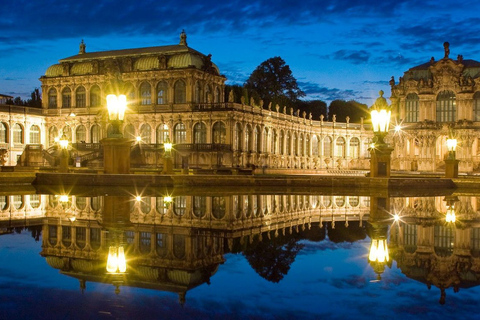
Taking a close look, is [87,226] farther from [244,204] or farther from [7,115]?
[7,115]

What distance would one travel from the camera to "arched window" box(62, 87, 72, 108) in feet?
250

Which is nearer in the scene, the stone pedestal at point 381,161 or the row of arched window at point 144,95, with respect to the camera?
the stone pedestal at point 381,161

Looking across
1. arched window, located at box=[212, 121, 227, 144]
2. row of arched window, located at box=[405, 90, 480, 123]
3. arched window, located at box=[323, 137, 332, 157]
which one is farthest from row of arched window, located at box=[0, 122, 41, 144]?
row of arched window, located at box=[405, 90, 480, 123]

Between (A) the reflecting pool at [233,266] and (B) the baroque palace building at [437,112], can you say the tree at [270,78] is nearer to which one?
(B) the baroque palace building at [437,112]

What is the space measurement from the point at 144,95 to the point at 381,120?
44.8m

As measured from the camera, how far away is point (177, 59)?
229 ft

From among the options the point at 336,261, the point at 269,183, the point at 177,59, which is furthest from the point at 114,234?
the point at 177,59

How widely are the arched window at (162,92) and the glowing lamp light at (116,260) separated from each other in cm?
6169

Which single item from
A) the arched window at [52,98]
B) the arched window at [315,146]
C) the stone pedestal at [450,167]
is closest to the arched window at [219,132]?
the arched window at [315,146]

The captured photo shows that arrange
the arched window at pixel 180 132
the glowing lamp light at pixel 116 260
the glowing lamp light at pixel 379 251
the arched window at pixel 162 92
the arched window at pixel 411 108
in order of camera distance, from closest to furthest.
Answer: the glowing lamp light at pixel 116 260
the glowing lamp light at pixel 379 251
the arched window at pixel 180 132
the arched window at pixel 162 92
the arched window at pixel 411 108

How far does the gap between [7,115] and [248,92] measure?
39.2 m

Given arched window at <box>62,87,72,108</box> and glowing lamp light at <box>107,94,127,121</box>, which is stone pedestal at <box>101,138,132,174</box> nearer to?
glowing lamp light at <box>107,94,127,121</box>

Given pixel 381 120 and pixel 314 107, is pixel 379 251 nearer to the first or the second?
pixel 381 120

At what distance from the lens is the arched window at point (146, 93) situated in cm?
7094
